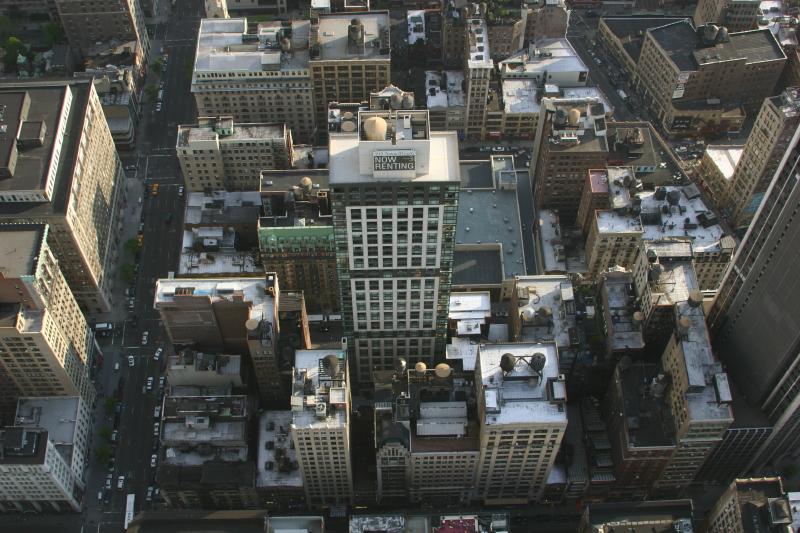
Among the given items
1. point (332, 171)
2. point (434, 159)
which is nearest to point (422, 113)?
point (434, 159)

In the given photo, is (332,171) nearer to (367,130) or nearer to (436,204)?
(367,130)

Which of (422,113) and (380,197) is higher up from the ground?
(422,113)

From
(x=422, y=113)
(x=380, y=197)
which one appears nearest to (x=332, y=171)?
(x=380, y=197)

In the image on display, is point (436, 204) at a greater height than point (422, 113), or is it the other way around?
point (422, 113)

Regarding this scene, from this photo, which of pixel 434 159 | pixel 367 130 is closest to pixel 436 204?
pixel 434 159

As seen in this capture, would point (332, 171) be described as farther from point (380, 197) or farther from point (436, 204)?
point (436, 204)
